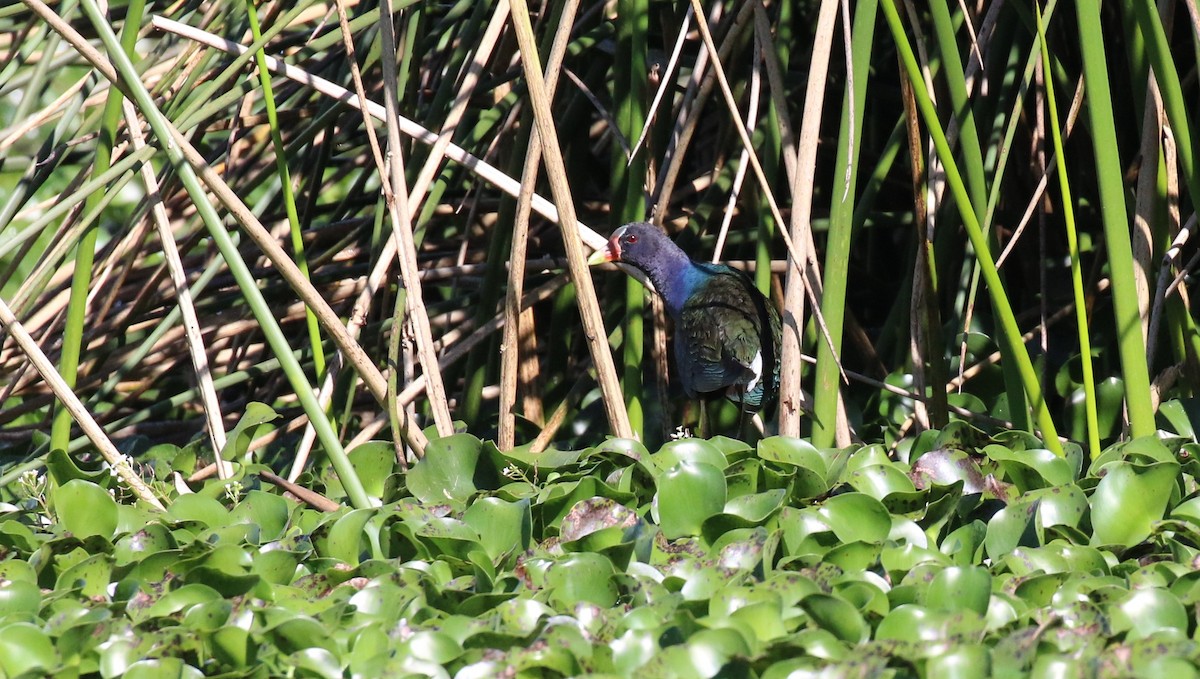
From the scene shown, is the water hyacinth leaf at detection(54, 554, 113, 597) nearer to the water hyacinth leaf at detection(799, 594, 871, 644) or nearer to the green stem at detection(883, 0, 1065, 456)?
the water hyacinth leaf at detection(799, 594, 871, 644)

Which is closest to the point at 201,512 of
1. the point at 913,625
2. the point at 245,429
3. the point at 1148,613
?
the point at 245,429

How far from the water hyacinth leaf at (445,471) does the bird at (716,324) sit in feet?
2.16

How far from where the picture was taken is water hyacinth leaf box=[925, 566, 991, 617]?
1340 mm

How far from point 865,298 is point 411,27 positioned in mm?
1154

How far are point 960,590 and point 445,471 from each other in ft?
2.58

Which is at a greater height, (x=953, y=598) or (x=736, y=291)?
(x=736, y=291)

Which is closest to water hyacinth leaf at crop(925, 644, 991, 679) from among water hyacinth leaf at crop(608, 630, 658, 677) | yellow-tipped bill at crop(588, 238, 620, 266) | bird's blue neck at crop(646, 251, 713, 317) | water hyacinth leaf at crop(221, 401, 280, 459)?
water hyacinth leaf at crop(608, 630, 658, 677)

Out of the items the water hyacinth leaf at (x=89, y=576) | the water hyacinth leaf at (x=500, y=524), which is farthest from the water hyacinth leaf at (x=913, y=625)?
the water hyacinth leaf at (x=89, y=576)

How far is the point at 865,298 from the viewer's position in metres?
2.72

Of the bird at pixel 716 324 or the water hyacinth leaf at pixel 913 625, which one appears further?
the bird at pixel 716 324

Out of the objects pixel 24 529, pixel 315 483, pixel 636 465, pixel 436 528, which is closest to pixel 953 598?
pixel 636 465

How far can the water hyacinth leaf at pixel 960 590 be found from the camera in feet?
4.40

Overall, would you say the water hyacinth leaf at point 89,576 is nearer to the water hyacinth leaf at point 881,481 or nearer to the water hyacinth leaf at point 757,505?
the water hyacinth leaf at point 757,505

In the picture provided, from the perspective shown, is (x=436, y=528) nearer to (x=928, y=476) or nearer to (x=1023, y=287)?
(x=928, y=476)
